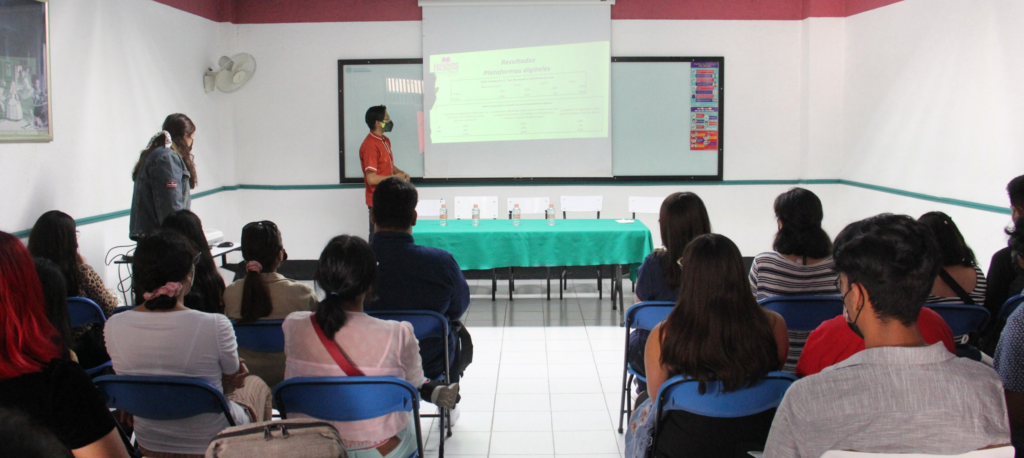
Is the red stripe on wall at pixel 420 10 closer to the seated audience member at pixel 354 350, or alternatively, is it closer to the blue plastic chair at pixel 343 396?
the seated audience member at pixel 354 350

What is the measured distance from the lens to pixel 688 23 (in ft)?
21.6

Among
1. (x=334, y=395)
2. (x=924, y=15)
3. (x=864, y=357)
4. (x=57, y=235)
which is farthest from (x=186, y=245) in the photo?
(x=924, y=15)

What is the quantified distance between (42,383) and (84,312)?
1.57m

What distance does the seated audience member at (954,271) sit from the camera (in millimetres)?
2727

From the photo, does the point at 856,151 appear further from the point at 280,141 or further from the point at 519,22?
the point at 280,141

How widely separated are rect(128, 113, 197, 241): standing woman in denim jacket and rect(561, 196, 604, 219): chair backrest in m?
2.98

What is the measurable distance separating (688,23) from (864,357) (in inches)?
224

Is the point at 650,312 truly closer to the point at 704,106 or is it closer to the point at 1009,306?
the point at 1009,306

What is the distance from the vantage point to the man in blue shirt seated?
2844mm

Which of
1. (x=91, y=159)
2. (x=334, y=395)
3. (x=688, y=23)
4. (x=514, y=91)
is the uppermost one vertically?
(x=688, y=23)

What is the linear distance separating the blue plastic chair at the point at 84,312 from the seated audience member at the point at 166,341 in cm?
77

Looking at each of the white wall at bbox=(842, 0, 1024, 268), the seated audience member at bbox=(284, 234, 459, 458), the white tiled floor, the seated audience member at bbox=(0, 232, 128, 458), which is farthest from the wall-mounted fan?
the seated audience member at bbox=(0, 232, 128, 458)

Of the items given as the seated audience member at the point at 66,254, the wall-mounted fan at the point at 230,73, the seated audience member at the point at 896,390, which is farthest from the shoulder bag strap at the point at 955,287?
the wall-mounted fan at the point at 230,73

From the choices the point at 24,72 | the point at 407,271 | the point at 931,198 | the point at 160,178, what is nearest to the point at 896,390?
the point at 407,271
